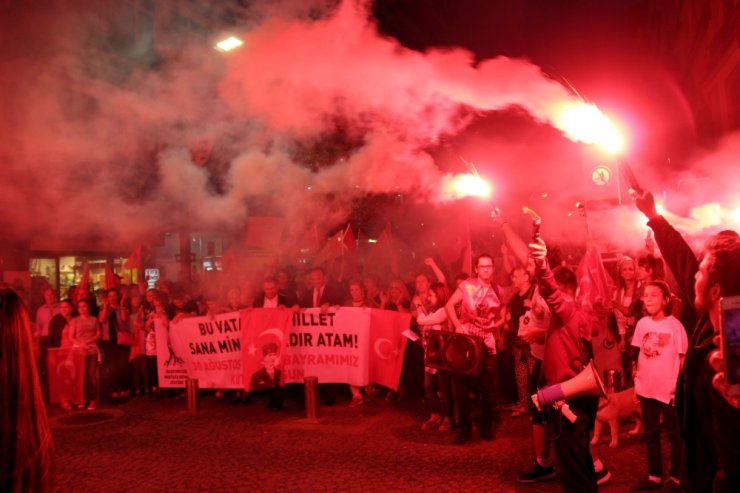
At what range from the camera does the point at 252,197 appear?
9.32m

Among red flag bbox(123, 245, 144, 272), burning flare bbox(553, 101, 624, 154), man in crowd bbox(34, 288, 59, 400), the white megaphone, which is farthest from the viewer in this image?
red flag bbox(123, 245, 144, 272)

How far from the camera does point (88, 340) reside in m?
9.05

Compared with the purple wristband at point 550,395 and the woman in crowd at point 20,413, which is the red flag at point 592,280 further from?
the woman in crowd at point 20,413

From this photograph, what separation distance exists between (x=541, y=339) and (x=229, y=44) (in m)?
4.88

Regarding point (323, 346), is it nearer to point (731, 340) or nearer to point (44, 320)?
point (44, 320)

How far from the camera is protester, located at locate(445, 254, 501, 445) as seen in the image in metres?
6.16

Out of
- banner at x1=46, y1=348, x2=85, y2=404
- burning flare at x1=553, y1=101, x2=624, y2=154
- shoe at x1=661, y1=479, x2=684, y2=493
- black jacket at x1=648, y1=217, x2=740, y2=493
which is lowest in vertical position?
shoe at x1=661, y1=479, x2=684, y2=493

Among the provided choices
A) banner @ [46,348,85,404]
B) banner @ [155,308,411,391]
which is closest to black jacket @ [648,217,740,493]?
banner @ [155,308,411,391]

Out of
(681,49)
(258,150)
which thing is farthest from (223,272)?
(681,49)

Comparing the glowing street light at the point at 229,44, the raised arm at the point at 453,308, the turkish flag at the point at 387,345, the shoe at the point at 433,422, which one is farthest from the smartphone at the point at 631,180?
the turkish flag at the point at 387,345

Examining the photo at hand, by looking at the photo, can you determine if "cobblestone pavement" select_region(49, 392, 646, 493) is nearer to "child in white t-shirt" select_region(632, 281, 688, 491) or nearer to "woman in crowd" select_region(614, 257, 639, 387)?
"child in white t-shirt" select_region(632, 281, 688, 491)

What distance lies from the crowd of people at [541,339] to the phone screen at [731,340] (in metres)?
0.05

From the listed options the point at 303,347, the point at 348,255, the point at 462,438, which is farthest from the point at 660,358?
the point at 348,255

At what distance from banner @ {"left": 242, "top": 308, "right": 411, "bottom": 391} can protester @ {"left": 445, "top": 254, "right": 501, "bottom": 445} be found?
1746 mm
